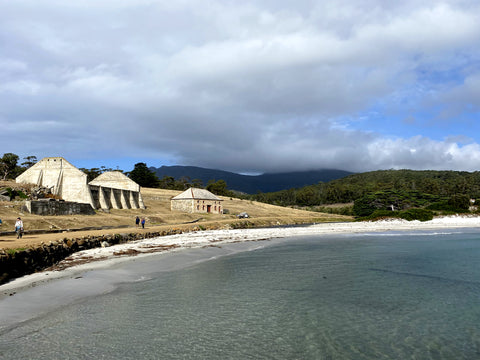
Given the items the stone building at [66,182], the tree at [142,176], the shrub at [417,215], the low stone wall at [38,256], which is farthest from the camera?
the tree at [142,176]

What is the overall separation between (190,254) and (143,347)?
1629 cm

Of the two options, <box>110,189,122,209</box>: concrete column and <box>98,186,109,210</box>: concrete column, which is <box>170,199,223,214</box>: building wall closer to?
<box>110,189,122,209</box>: concrete column

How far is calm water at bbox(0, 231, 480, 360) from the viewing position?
828 centimetres

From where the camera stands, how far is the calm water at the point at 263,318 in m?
8.28

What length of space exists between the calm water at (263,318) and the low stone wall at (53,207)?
2534 cm

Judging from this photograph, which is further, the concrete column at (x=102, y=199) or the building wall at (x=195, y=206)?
the building wall at (x=195, y=206)

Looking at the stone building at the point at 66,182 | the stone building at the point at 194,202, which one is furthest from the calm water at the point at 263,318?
the stone building at the point at 194,202

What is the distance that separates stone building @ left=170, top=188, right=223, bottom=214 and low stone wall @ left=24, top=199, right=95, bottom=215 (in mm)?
28473

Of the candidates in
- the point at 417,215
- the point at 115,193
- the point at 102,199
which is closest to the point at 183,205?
the point at 115,193

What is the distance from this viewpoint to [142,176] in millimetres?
121125

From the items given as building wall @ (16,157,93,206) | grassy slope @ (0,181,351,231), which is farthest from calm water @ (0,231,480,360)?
building wall @ (16,157,93,206)

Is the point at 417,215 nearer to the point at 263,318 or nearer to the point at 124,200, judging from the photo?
the point at 124,200

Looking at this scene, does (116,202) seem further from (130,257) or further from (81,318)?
(81,318)

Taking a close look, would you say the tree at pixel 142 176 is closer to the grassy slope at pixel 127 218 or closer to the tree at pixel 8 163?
the grassy slope at pixel 127 218
